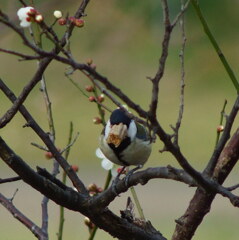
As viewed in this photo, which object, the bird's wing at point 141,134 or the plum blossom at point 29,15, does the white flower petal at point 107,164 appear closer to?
the bird's wing at point 141,134

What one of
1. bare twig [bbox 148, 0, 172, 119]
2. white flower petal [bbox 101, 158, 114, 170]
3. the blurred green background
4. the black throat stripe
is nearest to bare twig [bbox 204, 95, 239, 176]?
bare twig [bbox 148, 0, 172, 119]

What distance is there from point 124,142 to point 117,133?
0.36 feet

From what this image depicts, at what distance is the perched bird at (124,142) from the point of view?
2039 mm

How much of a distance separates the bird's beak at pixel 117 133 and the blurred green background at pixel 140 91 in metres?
3.71

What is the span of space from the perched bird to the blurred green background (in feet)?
11.9

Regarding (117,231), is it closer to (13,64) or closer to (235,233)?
(235,233)

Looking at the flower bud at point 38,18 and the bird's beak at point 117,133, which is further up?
the bird's beak at point 117,133

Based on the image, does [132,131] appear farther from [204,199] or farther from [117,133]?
[204,199]

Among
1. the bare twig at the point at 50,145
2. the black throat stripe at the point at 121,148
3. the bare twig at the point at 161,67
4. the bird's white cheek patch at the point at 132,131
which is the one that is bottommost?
the bare twig at the point at 161,67

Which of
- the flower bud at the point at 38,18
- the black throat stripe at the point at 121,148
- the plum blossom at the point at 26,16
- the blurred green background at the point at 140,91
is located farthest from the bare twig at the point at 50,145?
the blurred green background at the point at 140,91

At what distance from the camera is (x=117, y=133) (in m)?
2.03

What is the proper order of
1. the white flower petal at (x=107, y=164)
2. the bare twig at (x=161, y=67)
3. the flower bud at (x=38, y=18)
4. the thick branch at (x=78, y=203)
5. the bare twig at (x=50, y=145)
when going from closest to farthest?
the bare twig at (x=161, y=67)
the flower bud at (x=38, y=18)
the thick branch at (x=78, y=203)
the bare twig at (x=50, y=145)
the white flower petal at (x=107, y=164)

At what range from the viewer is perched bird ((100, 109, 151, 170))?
204cm

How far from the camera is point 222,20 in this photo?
859 cm
